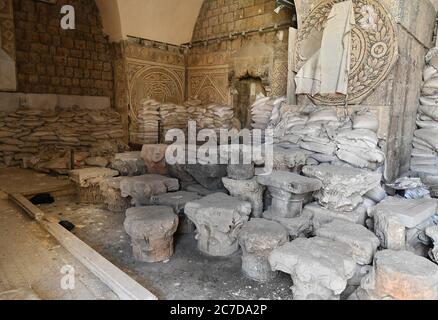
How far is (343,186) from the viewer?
3.75 meters

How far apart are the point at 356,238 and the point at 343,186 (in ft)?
2.61

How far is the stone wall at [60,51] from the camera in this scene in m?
8.00

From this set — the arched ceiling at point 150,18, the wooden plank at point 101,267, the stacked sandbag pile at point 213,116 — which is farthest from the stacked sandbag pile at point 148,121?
the wooden plank at point 101,267

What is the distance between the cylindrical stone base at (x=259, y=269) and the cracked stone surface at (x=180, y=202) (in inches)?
48.4

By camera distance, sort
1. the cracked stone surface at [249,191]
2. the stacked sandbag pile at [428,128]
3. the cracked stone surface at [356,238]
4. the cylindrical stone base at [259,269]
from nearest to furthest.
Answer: the cracked stone surface at [356,238] → the cylindrical stone base at [259,269] → the cracked stone surface at [249,191] → the stacked sandbag pile at [428,128]

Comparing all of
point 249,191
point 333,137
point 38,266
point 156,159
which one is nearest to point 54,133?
point 156,159

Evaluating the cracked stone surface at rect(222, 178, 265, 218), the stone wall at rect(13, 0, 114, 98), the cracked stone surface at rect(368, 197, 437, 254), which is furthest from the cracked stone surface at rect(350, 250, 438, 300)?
the stone wall at rect(13, 0, 114, 98)

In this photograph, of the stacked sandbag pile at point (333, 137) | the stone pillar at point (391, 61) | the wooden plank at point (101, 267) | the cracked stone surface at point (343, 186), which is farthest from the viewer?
the stone pillar at point (391, 61)

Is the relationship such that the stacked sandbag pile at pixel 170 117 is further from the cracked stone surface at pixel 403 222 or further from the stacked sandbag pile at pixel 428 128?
the cracked stone surface at pixel 403 222

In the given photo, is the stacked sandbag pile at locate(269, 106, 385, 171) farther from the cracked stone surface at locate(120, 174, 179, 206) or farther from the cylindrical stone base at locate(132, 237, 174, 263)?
the cylindrical stone base at locate(132, 237, 174, 263)

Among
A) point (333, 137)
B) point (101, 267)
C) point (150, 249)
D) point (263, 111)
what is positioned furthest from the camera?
point (263, 111)

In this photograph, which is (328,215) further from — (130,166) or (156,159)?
(130,166)

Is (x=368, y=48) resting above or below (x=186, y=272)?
above
